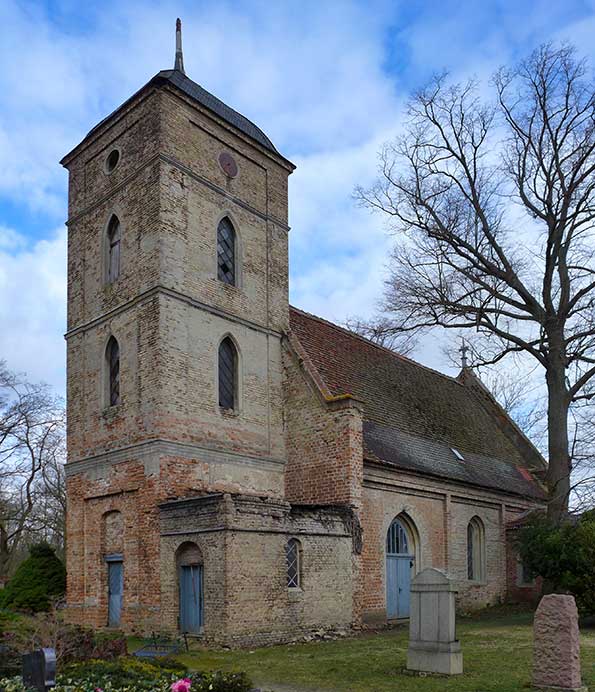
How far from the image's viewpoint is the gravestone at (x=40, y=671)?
876cm

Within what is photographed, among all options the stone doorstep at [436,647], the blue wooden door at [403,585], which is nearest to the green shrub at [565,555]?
the blue wooden door at [403,585]

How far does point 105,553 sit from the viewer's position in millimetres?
20078

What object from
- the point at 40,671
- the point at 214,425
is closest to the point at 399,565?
the point at 214,425

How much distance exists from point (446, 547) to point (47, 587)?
12085 millimetres

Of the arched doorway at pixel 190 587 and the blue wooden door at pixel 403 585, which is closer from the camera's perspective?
the arched doorway at pixel 190 587

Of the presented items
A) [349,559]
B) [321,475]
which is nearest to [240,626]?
[349,559]

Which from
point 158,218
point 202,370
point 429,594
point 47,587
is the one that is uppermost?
point 158,218

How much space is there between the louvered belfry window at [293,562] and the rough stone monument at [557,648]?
8.11 meters

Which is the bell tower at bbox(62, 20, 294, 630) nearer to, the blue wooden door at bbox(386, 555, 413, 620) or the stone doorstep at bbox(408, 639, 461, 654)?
the blue wooden door at bbox(386, 555, 413, 620)

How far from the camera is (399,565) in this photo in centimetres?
2273

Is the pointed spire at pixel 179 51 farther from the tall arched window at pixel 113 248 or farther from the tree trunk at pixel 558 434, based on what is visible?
the tree trunk at pixel 558 434

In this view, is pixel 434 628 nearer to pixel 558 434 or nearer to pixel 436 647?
pixel 436 647

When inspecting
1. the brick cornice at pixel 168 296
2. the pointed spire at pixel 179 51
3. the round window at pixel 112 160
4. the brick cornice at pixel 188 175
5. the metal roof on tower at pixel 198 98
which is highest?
the pointed spire at pixel 179 51

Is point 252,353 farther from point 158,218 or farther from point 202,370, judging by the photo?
point 158,218
